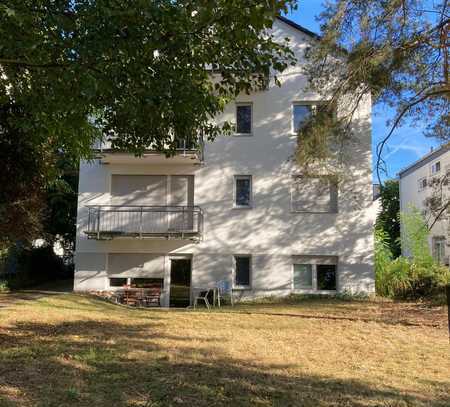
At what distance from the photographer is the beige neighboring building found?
27.9 m

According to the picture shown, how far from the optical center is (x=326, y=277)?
19328mm

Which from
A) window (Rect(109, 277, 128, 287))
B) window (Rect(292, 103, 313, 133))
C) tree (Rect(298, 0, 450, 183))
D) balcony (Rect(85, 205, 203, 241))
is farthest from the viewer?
window (Rect(292, 103, 313, 133))

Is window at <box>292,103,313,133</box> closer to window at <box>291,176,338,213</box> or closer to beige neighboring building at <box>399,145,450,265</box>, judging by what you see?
window at <box>291,176,338,213</box>

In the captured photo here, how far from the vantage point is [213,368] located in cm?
678

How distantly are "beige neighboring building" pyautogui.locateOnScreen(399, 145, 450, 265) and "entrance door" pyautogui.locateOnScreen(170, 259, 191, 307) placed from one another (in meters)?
12.2

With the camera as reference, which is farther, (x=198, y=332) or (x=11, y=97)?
(x=198, y=332)

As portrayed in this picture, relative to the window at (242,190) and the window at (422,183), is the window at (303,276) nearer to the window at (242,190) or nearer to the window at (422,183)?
the window at (242,190)

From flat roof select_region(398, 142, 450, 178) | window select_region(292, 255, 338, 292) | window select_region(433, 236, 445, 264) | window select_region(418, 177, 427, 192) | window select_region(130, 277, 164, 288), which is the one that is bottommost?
window select_region(130, 277, 164, 288)

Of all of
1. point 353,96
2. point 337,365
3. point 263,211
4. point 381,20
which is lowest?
point 337,365

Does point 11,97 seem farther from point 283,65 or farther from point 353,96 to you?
point 353,96

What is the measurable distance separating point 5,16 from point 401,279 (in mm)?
17458

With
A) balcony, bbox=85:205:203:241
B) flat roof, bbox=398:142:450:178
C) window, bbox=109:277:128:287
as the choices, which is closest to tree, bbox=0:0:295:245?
balcony, bbox=85:205:203:241

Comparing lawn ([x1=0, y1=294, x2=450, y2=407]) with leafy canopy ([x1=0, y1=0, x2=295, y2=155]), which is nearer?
leafy canopy ([x1=0, y1=0, x2=295, y2=155])

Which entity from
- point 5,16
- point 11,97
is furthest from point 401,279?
point 5,16
